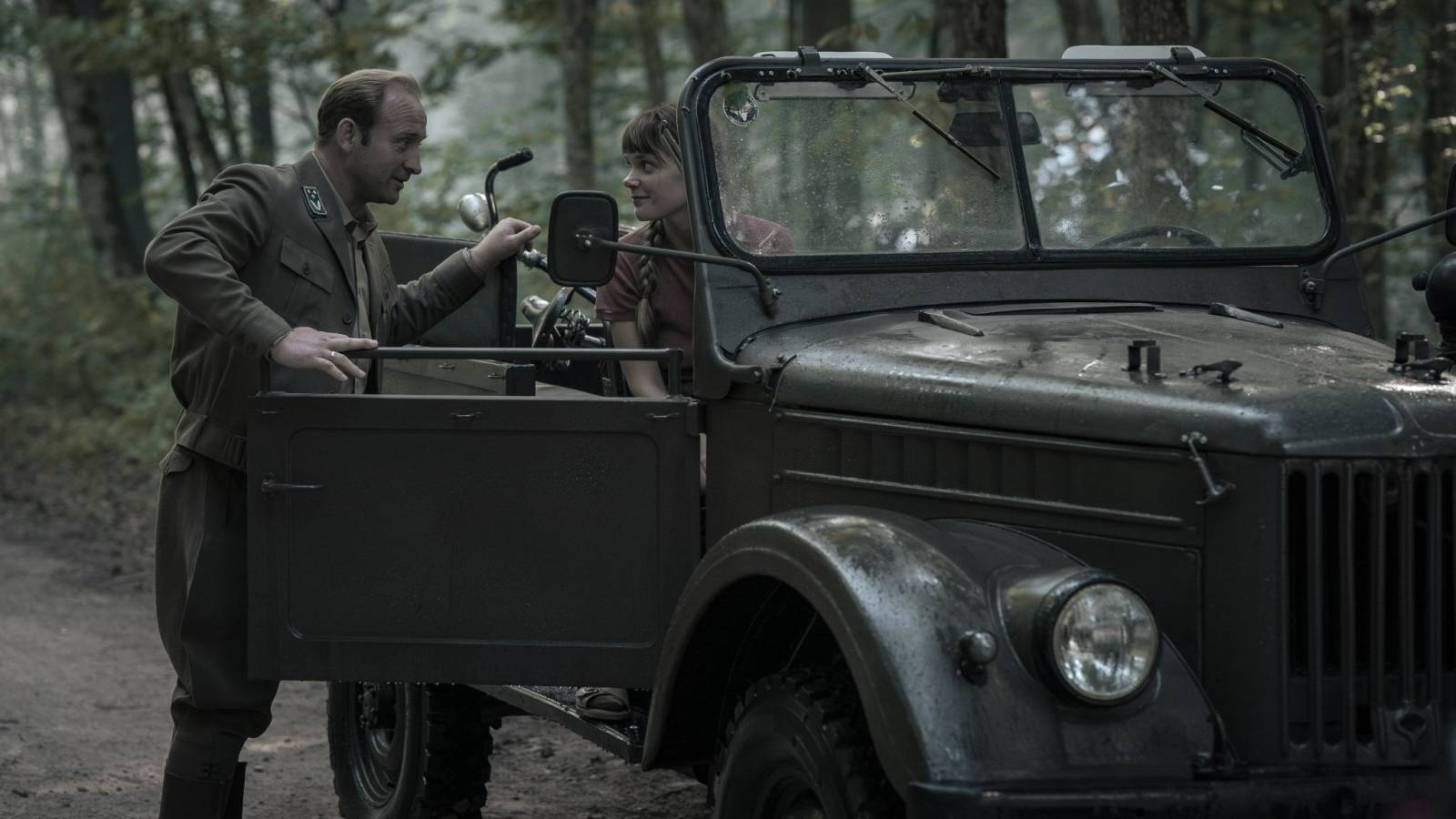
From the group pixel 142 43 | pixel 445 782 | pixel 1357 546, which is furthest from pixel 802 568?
pixel 142 43

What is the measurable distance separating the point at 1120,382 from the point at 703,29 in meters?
9.70

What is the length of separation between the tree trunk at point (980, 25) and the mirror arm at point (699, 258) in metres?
5.13

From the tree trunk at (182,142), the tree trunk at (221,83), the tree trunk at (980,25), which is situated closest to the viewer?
the tree trunk at (980,25)

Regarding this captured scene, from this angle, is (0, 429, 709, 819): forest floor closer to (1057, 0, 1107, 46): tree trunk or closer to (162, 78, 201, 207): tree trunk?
(162, 78, 201, 207): tree trunk

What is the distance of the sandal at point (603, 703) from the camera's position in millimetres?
4441

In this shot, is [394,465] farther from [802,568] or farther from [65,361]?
[65,361]

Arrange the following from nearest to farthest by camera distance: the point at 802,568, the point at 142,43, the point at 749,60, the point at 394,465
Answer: the point at 802,568, the point at 394,465, the point at 749,60, the point at 142,43

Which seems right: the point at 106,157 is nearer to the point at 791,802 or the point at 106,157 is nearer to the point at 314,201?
the point at 314,201

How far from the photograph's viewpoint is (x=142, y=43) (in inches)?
584

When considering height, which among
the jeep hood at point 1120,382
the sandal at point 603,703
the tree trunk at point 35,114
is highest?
the tree trunk at point 35,114

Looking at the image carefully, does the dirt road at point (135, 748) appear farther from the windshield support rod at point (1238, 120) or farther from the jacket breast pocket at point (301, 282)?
the windshield support rod at point (1238, 120)

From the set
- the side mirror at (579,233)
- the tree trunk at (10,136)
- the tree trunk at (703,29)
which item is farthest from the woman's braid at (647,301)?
the tree trunk at (10,136)

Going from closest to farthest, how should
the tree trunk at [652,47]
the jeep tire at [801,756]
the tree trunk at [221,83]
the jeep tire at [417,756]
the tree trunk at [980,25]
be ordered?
1. the jeep tire at [801,756]
2. the jeep tire at [417,756]
3. the tree trunk at [980,25]
4. the tree trunk at [221,83]
5. the tree trunk at [652,47]

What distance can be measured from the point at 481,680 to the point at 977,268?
1518 mm
